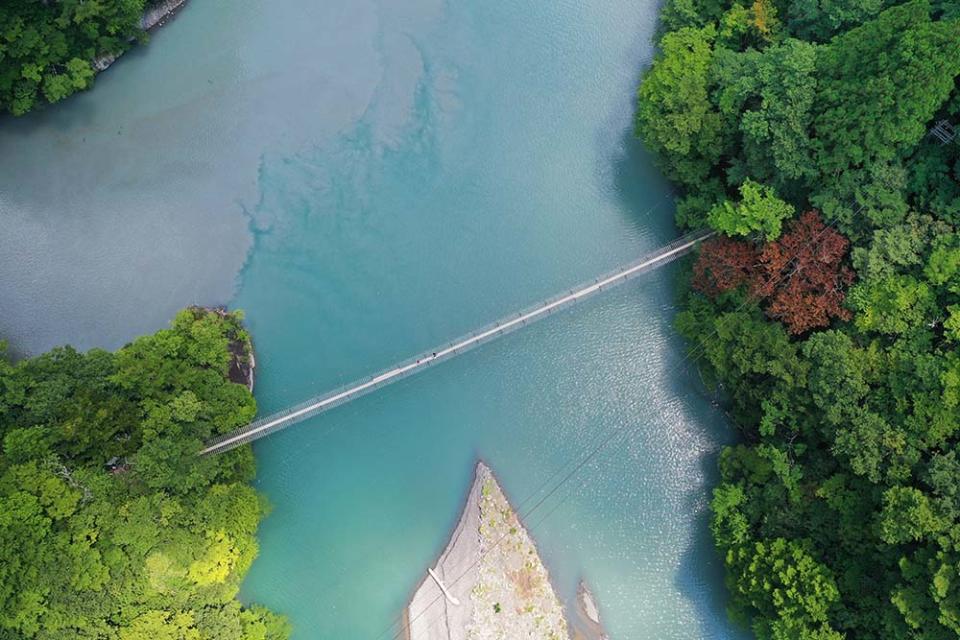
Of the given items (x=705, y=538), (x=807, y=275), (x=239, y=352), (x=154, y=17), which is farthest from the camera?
(x=154, y=17)

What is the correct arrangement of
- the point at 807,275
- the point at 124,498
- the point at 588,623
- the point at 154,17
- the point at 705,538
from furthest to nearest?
the point at 154,17
the point at 705,538
the point at 588,623
the point at 807,275
the point at 124,498

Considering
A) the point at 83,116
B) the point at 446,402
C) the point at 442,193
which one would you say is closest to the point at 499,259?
the point at 442,193

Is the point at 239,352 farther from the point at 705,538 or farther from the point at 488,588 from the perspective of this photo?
the point at 705,538

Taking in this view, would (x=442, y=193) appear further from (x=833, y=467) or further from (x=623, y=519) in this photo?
(x=833, y=467)

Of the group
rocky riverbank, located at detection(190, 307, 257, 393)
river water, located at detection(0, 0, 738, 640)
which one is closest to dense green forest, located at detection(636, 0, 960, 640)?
river water, located at detection(0, 0, 738, 640)

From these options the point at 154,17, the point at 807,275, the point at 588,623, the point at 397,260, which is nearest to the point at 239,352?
the point at 397,260

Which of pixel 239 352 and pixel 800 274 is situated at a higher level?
pixel 800 274
